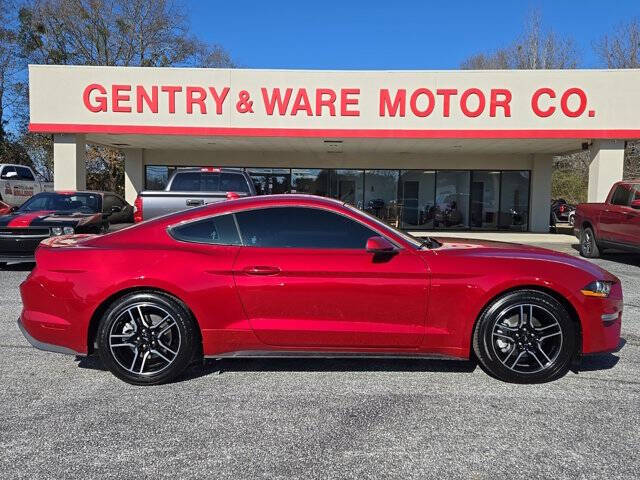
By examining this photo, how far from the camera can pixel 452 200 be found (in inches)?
825

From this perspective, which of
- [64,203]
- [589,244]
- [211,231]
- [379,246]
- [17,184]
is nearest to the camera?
[379,246]

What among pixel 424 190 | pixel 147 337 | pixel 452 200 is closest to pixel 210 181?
pixel 147 337

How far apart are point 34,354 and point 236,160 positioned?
16223mm

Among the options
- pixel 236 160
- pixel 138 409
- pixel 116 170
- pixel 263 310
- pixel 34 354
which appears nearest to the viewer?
pixel 138 409

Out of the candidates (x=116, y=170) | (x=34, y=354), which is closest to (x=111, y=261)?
(x=34, y=354)

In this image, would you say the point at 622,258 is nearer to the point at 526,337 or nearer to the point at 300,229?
the point at 526,337

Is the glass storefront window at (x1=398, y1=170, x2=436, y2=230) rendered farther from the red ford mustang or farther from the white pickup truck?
the red ford mustang

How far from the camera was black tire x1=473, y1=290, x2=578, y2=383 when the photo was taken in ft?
12.9

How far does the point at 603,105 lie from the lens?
1472cm

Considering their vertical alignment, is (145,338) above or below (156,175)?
below

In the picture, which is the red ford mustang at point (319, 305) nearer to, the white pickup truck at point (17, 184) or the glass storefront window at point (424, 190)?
the white pickup truck at point (17, 184)

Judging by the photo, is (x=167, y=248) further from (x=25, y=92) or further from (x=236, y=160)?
(x=25, y=92)

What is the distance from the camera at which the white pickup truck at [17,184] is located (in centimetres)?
1711

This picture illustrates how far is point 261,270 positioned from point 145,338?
106 centimetres
